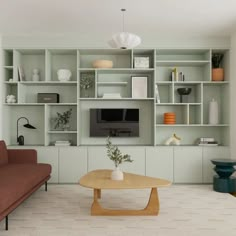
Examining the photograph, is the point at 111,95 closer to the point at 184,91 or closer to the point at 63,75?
the point at 63,75

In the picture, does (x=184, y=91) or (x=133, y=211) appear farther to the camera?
(x=184, y=91)

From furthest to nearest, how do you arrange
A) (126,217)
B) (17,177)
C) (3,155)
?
(3,155), (17,177), (126,217)

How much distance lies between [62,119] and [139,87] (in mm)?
1503

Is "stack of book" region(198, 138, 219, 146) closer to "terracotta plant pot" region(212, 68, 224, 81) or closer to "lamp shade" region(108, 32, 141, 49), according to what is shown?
"terracotta plant pot" region(212, 68, 224, 81)

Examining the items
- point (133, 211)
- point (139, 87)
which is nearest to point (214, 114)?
point (139, 87)

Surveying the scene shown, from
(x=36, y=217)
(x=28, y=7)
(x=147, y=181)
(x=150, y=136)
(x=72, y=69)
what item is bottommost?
(x=36, y=217)

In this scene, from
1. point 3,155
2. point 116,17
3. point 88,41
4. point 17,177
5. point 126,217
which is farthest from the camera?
point 88,41

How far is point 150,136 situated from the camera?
18.7 feet

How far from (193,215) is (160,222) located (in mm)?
488

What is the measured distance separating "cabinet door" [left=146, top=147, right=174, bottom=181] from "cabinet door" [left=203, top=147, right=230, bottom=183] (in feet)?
1.86

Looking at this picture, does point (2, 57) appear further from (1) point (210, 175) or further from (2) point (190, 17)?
(1) point (210, 175)

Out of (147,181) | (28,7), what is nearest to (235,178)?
(147,181)

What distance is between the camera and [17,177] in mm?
3582

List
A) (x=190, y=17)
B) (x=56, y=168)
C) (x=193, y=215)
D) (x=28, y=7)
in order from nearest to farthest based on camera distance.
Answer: (x=193, y=215), (x=28, y=7), (x=190, y=17), (x=56, y=168)
